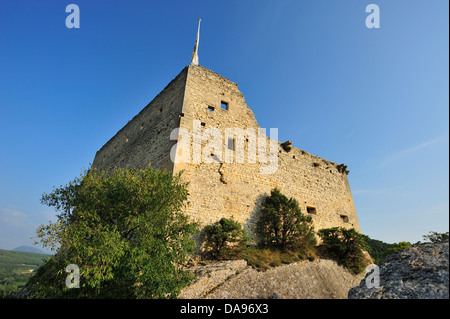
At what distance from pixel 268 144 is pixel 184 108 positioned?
601cm

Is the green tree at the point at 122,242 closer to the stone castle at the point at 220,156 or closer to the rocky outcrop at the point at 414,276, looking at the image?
the stone castle at the point at 220,156

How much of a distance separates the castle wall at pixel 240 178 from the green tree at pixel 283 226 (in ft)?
2.26

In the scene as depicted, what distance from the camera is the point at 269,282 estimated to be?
9.38 meters

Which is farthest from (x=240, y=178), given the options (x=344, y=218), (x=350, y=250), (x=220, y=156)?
(x=344, y=218)

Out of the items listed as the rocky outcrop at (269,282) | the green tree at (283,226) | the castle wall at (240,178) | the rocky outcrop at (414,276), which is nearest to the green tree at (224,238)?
the castle wall at (240,178)

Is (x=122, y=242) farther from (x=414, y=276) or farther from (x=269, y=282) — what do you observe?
(x=414, y=276)

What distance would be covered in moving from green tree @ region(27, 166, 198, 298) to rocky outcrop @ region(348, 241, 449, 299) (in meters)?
5.09

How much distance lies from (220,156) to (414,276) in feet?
31.2

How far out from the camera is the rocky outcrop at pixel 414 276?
Answer: 4723mm

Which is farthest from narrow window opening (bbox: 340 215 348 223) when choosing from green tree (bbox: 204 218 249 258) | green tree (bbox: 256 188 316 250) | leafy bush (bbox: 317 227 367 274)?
green tree (bbox: 204 218 249 258)

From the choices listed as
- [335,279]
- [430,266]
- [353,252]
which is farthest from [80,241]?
[353,252]

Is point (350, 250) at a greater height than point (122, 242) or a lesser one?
lesser

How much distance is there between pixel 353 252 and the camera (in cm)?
1361
